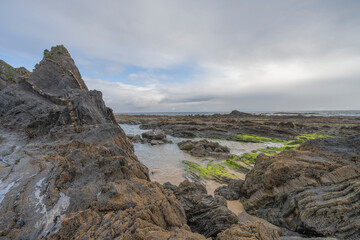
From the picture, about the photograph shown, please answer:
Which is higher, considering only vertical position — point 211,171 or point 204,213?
point 204,213

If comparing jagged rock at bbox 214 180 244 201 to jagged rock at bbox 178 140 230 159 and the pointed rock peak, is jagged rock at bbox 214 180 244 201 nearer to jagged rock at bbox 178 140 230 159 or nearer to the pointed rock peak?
jagged rock at bbox 178 140 230 159

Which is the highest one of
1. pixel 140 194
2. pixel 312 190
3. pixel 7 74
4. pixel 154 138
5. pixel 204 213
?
pixel 7 74

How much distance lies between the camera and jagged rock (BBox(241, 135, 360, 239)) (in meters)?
4.50

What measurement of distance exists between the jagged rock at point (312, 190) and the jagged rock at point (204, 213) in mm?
1948

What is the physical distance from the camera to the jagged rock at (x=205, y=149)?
1613cm

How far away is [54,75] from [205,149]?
1657 centimetres

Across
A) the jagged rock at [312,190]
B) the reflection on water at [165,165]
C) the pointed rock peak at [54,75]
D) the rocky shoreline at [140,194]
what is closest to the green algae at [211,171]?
the rocky shoreline at [140,194]

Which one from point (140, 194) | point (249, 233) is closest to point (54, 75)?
point (140, 194)

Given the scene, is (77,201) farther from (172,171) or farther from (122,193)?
(172,171)

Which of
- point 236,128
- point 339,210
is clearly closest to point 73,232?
point 339,210

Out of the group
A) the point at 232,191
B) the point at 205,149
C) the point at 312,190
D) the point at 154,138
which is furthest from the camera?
the point at 154,138

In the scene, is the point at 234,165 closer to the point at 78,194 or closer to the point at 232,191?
the point at 232,191

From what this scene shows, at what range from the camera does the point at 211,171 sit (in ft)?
40.0

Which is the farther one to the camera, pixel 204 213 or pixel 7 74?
pixel 7 74
